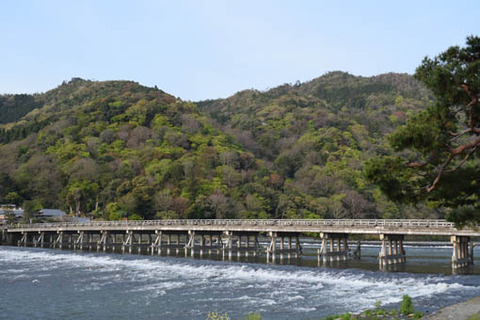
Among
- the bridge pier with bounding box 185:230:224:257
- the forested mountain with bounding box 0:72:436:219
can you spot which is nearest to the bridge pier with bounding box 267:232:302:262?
the bridge pier with bounding box 185:230:224:257

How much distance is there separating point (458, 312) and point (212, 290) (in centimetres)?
1444

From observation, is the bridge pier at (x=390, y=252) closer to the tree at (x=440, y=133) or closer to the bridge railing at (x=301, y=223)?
the bridge railing at (x=301, y=223)

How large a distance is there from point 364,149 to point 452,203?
298 ft

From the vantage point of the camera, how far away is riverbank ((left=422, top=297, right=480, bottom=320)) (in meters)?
14.4

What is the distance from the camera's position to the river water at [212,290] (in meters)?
21.1

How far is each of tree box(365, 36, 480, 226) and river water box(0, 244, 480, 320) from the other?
25.8ft

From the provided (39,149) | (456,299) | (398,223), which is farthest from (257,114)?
(456,299)

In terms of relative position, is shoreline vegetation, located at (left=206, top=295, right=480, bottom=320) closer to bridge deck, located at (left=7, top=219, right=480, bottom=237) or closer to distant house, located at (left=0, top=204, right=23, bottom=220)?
bridge deck, located at (left=7, top=219, right=480, bottom=237)

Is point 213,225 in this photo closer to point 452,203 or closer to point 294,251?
point 294,251

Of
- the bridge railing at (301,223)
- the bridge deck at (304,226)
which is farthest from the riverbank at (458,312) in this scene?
the bridge railing at (301,223)

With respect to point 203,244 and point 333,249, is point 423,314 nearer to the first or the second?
point 333,249

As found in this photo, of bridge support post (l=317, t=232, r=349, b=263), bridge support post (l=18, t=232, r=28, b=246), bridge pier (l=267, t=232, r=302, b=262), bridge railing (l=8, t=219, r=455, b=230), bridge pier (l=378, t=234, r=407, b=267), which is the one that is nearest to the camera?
bridge railing (l=8, t=219, r=455, b=230)

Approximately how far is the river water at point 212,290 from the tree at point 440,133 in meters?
7.86

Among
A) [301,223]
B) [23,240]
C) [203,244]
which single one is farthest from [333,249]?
[23,240]
